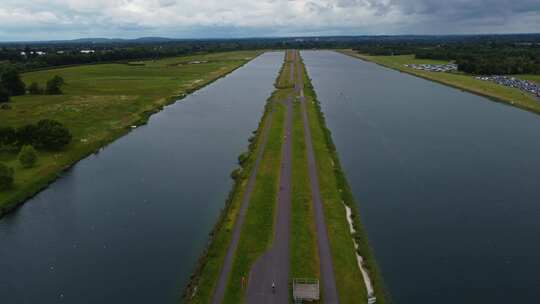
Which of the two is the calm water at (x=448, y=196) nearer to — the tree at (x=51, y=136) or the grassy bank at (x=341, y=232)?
the grassy bank at (x=341, y=232)

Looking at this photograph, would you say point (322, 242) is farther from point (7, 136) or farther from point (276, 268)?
point (7, 136)

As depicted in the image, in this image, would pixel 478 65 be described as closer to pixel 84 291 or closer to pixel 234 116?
pixel 234 116

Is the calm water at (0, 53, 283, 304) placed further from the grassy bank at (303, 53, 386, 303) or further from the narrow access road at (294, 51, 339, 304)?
the grassy bank at (303, 53, 386, 303)

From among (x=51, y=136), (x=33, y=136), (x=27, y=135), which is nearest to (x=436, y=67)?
(x=51, y=136)

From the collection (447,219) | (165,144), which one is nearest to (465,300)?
(447,219)

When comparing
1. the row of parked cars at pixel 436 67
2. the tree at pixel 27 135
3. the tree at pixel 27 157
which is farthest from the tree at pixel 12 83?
the row of parked cars at pixel 436 67

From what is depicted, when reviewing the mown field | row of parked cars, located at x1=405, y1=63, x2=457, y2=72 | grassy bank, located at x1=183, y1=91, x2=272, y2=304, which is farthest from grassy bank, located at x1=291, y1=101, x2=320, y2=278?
row of parked cars, located at x1=405, y1=63, x2=457, y2=72
